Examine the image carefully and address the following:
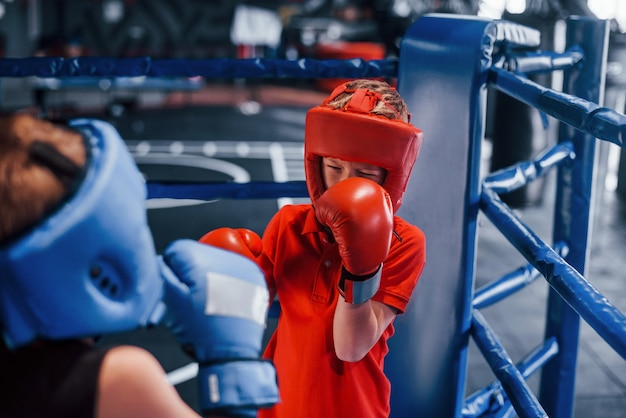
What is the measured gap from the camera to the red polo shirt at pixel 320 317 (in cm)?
104

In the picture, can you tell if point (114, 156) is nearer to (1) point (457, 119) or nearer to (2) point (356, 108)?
(2) point (356, 108)

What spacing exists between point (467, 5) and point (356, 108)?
8946 mm

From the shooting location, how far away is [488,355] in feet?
4.26

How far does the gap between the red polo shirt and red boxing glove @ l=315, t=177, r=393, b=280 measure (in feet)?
0.48

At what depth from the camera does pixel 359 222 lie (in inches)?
34.2

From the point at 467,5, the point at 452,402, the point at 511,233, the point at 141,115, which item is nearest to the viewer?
the point at 511,233

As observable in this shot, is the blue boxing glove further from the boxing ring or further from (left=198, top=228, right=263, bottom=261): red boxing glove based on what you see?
the boxing ring

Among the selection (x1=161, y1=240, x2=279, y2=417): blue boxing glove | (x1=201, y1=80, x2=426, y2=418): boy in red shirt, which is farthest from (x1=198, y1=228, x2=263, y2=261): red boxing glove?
(x1=161, y1=240, x2=279, y2=417): blue boxing glove

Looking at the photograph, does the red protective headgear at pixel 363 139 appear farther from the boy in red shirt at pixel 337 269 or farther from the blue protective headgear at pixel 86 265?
the blue protective headgear at pixel 86 265

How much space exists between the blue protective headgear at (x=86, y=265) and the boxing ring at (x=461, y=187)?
66 centimetres

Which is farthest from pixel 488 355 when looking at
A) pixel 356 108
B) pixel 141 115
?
pixel 141 115

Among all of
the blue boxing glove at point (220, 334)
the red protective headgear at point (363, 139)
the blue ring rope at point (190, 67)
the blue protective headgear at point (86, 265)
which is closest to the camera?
the blue protective headgear at point (86, 265)

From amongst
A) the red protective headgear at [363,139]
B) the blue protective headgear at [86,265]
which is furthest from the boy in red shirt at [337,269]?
the blue protective headgear at [86,265]

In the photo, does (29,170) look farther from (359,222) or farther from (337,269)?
(337,269)
